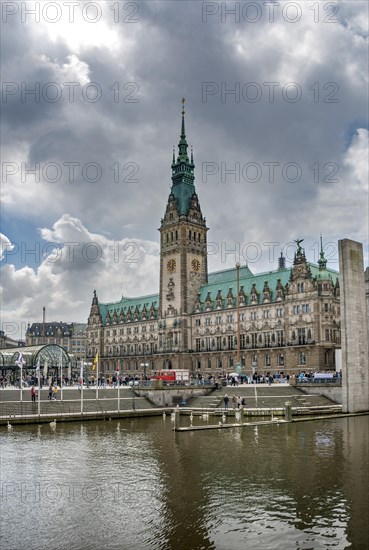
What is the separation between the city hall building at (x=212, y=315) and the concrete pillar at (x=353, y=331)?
33625 millimetres

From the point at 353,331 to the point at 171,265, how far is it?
76078 mm

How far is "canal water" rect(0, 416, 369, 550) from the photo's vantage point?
69.4ft

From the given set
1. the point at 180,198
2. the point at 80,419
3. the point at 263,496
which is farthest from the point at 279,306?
the point at 263,496

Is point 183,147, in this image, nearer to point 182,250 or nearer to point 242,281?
point 182,250

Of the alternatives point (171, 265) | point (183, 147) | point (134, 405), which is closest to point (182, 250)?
point (171, 265)

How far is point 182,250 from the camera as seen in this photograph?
13638cm

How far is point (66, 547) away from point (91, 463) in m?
15.6

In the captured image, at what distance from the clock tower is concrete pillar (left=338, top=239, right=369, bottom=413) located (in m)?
68.8

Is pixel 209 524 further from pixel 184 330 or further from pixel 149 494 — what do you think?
pixel 184 330

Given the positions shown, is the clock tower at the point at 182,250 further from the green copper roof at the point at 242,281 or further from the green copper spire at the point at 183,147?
the green copper roof at the point at 242,281

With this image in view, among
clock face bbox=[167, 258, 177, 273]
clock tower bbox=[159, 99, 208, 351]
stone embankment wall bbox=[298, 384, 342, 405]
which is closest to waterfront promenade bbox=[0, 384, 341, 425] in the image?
stone embankment wall bbox=[298, 384, 342, 405]

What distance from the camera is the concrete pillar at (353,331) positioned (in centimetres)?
6688

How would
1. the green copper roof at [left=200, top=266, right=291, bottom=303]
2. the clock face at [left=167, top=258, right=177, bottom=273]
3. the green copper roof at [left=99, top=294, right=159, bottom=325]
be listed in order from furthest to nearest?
1. the green copper roof at [left=99, top=294, right=159, bottom=325]
2. the clock face at [left=167, top=258, right=177, bottom=273]
3. the green copper roof at [left=200, top=266, right=291, bottom=303]

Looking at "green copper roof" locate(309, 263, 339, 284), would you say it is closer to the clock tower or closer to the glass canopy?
the clock tower
